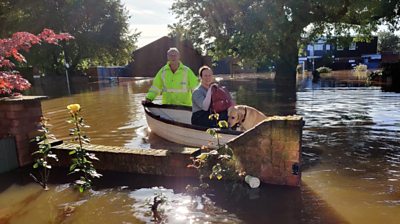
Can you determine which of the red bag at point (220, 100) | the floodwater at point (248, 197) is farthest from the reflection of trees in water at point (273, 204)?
the red bag at point (220, 100)

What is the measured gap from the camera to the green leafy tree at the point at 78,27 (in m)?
31.5

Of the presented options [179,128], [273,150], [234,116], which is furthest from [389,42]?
[273,150]

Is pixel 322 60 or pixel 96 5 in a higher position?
pixel 96 5

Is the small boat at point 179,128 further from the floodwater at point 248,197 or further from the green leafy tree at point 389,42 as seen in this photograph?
the green leafy tree at point 389,42

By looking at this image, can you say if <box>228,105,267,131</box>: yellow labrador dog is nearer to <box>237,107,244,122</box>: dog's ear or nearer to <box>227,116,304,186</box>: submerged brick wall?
<box>237,107,244,122</box>: dog's ear

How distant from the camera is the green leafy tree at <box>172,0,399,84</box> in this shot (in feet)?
65.0

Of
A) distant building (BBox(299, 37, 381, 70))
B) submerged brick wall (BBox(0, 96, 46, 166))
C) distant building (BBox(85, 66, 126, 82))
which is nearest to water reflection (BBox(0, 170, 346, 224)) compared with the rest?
submerged brick wall (BBox(0, 96, 46, 166))

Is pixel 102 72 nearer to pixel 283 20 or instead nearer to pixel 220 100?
pixel 283 20

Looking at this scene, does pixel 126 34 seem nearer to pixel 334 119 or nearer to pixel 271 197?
pixel 334 119

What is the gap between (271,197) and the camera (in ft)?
14.7

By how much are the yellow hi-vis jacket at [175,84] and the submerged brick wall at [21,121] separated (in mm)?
2879

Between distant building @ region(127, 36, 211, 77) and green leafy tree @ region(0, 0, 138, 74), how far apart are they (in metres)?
7.06

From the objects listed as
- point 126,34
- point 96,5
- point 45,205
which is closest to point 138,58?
point 126,34

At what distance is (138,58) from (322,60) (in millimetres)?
27442
